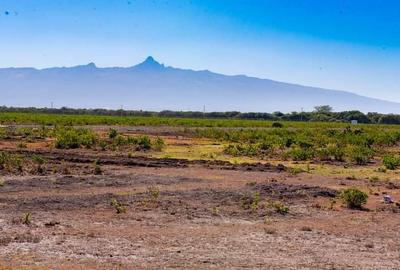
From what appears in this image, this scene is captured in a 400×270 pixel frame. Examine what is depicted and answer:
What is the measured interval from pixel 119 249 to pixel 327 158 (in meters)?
22.6

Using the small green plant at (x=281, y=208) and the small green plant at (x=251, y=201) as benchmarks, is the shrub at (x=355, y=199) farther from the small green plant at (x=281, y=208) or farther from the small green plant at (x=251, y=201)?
the small green plant at (x=251, y=201)

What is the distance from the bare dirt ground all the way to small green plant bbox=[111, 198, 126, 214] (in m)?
0.09

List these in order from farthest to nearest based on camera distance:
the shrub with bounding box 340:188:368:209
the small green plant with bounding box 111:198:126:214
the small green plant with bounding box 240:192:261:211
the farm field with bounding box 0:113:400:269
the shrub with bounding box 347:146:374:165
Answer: the shrub with bounding box 347:146:374:165 → the shrub with bounding box 340:188:368:209 → the small green plant with bounding box 240:192:261:211 → the small green plant with bounding box 111:198:126:214 → the farm field with bounding box 0:113:400:269

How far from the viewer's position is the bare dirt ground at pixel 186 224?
10.6 meters

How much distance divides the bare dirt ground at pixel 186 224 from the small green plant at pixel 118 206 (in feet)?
0.29

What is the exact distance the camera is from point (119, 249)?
36.4 ft

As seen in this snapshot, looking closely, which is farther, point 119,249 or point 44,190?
point 44,190

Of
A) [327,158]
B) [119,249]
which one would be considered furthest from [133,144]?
[119,249]

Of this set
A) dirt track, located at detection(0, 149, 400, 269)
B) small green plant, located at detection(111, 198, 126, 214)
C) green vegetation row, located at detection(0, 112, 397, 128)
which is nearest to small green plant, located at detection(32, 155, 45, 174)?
dirt track, located at detection(0, 149, 400, 269)

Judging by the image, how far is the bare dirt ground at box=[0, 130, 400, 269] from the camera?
10625mm

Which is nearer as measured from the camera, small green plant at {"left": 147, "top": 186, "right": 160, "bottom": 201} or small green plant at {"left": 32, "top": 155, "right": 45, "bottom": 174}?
small green plant at {"left": 147, "top": 186, "right": 160, "bottom": 201}

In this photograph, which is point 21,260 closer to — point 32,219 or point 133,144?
point 32,219

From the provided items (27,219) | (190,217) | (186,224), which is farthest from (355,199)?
(27,219)

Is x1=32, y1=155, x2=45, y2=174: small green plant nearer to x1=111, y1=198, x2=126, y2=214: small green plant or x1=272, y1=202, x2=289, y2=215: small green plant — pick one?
x1=111, y1=198, x2=126, y2=214: small green plant
